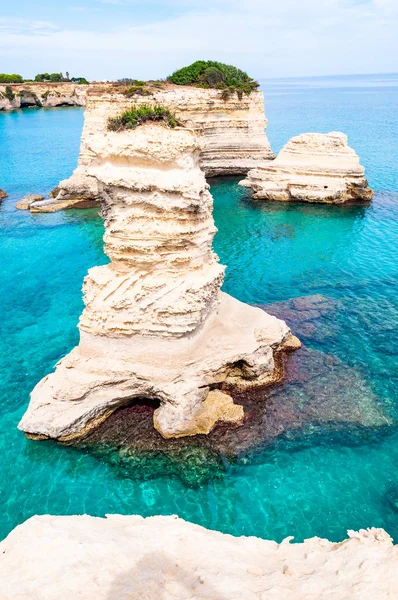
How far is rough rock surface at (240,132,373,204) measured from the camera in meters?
35.5

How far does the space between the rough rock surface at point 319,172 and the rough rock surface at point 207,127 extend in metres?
7.91

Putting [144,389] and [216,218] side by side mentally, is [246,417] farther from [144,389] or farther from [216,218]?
[216,218]

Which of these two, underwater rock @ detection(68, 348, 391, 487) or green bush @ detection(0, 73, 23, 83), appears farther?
green bush @ detection(0, 73, 23, 83)

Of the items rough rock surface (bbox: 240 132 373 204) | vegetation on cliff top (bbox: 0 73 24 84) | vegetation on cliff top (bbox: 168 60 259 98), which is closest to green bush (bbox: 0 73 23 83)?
vegetation on cliff top (bbox: 0 73 24 84)

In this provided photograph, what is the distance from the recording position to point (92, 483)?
39.1 ft

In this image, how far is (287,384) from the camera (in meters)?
15.6

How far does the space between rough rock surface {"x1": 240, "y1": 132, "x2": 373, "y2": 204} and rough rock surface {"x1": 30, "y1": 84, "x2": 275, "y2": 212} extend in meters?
7.91

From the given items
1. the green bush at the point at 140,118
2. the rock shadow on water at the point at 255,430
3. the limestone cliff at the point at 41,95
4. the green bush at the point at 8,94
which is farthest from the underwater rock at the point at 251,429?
the green bush at the point at 8,94

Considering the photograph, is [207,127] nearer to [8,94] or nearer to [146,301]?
[146,301]

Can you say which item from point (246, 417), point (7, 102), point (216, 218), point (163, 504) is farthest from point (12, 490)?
point (7, 102)

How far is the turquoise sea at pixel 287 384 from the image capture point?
37.1 ft

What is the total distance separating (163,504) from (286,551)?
4.57 meters

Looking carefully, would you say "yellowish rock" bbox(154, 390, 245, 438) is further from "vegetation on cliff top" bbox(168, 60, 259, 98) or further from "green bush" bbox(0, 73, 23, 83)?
"green bush" bbox(0, 73, 23, 83)

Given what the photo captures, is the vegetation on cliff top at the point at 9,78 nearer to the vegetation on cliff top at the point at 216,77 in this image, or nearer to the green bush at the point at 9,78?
the green bush at the point at 9,78
